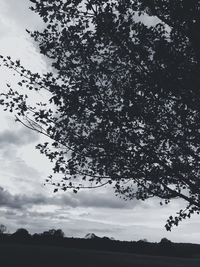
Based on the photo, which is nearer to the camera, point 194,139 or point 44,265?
point 194,139

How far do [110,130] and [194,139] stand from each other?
2986 mm

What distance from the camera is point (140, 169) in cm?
1299

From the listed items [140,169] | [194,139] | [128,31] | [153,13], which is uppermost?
[153,13]

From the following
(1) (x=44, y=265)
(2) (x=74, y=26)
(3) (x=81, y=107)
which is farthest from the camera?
(1) (x=44, y=265)

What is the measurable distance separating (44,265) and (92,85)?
1119 cm

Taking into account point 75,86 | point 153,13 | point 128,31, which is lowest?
point 75,86

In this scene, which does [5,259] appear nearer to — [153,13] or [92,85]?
[92,85]

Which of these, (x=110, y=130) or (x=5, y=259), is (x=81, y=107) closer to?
(x=110, y=130)

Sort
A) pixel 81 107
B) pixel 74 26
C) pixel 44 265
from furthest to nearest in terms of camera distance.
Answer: pixel 44 265
pixel 74 26
pixel 81 107

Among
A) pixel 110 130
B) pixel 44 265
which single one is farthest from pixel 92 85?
pixel 44 265

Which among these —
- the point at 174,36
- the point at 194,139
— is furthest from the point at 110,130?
the point at 174,36

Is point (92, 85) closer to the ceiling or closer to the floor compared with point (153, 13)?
closer to the floor

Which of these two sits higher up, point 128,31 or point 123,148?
point 128,31

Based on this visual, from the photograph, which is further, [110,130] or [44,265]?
[44,265]
